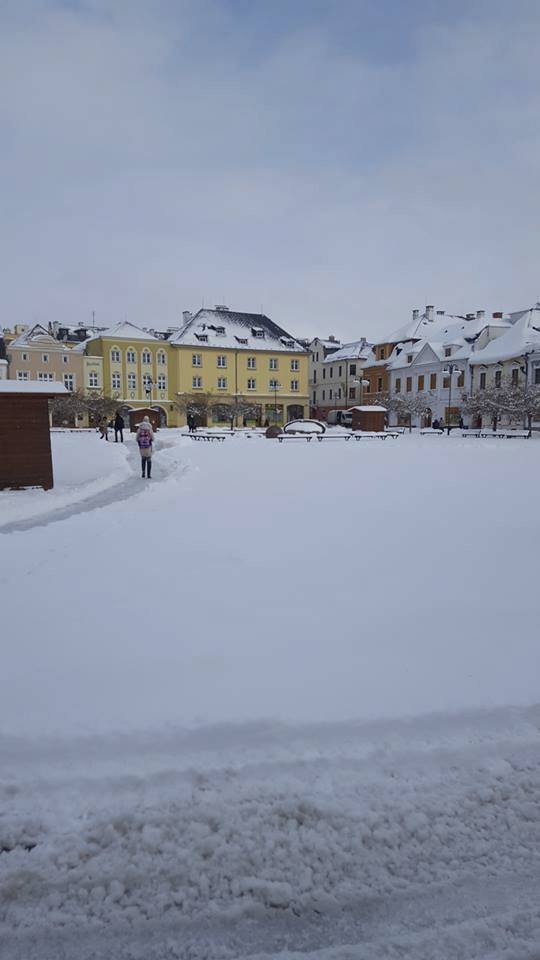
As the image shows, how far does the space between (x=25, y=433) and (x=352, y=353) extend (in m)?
64.4

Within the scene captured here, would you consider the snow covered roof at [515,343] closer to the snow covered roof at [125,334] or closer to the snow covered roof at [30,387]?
the snow covered roof at [125,334]

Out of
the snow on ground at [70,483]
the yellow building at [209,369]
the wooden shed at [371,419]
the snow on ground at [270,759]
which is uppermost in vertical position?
the yellow building at [209,369]

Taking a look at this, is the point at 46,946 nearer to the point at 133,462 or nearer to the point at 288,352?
the point at 133,462

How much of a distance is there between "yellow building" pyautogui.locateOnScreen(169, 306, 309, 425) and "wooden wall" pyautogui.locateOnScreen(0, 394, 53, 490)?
4384 centimetres

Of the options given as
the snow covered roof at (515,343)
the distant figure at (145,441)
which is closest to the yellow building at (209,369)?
the snow covered roof at (515,343)

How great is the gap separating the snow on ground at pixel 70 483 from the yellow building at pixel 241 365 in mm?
36221

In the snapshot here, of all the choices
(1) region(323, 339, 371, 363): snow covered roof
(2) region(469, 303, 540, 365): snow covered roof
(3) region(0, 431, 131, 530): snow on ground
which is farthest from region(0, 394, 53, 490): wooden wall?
(1) region(323, 339, 371, 363): snow covered roof

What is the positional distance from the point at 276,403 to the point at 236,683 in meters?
60.6

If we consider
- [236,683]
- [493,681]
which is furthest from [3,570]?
[493,681]

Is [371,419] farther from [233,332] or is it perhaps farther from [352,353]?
[352,353]

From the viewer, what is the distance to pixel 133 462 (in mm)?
20469

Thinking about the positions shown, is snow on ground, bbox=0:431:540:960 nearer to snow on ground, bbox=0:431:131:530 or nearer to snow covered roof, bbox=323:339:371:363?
snow on ground, bbox=0:431:131:530

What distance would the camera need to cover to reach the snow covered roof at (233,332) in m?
61.1

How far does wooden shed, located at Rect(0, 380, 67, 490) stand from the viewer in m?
13.3
